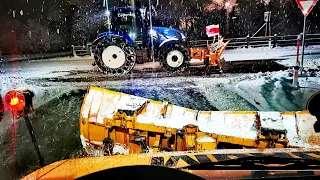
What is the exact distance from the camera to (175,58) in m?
6.52

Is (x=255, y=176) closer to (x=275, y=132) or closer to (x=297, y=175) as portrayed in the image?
(x=297, y=175)

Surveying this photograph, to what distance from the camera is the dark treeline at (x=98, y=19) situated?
6.53 metres

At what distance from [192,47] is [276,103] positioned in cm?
236

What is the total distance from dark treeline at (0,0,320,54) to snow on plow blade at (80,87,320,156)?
10.7 feet

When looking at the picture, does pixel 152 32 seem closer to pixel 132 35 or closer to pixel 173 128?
pixel 132 35

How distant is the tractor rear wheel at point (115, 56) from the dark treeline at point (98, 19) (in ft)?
2.53

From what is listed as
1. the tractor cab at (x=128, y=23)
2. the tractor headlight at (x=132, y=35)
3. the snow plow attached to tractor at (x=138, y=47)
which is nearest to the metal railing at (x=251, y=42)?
the snow plow attached to tractor at (x=138, y=47)

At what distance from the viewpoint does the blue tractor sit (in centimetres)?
630

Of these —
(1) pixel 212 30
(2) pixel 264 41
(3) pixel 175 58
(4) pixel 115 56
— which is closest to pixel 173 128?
(3) pixel 175 58

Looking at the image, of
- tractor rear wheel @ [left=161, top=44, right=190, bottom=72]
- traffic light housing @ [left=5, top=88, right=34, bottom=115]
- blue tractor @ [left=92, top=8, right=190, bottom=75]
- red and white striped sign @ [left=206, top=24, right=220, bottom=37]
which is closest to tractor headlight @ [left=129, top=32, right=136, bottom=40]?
blue tractor @ [left=92, top=8, right=190, bottom=75]

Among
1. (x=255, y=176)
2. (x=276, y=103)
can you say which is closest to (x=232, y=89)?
(x=276, y=103)

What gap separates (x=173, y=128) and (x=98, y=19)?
4472 mm

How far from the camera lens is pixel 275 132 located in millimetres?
3127

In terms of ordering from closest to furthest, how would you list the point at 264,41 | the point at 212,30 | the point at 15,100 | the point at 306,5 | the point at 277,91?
the point at 15,100, the point at 306,5, the point at 277,91, the point at 212,30, the point at 264,41
